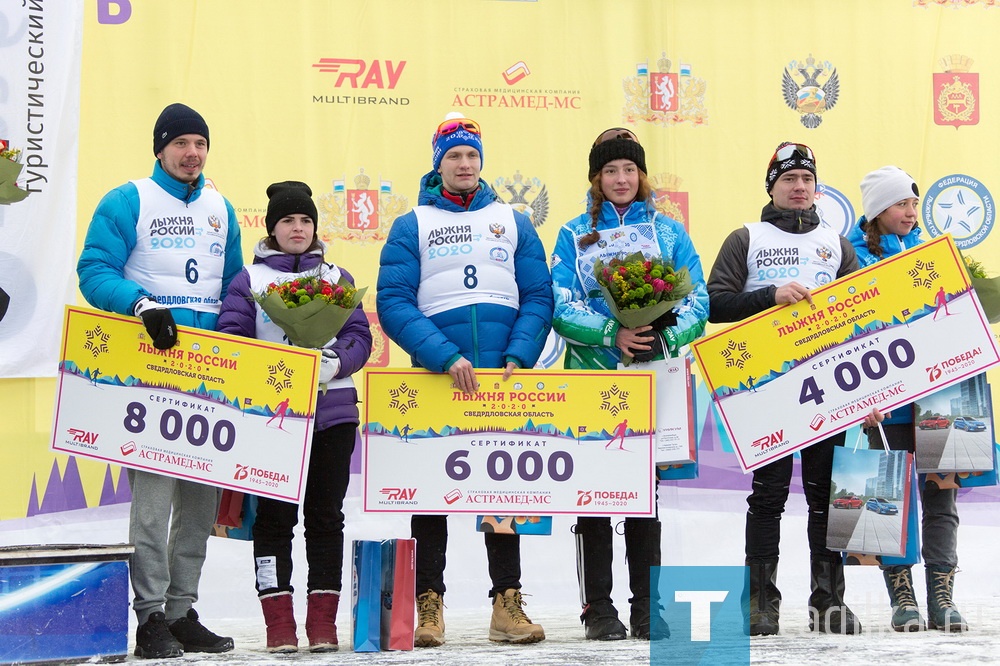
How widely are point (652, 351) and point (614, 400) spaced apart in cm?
20

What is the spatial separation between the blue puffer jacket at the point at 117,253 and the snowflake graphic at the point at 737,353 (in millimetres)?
1653

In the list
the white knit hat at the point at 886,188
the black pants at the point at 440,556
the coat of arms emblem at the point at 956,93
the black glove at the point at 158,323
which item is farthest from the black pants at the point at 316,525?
the coat of arms emblem at the point at 956,93

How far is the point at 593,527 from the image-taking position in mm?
3643

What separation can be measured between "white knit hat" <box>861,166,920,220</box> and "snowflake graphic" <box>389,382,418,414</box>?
176cm

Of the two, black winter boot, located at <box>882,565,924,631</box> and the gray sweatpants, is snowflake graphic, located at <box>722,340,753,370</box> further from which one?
the gray sweatpants

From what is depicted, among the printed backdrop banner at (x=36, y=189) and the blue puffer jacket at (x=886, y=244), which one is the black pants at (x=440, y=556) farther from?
the printed backdrop banner at (x=36, y=189)

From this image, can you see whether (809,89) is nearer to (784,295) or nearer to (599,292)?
(784,295)

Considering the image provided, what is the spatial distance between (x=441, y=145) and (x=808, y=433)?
1525 mm

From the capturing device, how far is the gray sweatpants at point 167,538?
3.32 meters

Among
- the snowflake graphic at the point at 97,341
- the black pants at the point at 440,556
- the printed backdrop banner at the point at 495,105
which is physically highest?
the printed backdrop banner at the point at 495,105

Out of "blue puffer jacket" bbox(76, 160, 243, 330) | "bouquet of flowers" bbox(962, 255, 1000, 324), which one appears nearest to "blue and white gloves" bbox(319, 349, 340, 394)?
"blue puffer jacket" bbox(76, 160, 243, 330)

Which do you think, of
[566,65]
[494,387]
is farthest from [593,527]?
[566,65]

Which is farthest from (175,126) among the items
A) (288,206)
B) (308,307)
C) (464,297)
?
(464,297)

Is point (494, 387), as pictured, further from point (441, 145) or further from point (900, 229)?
point (900, 229)
